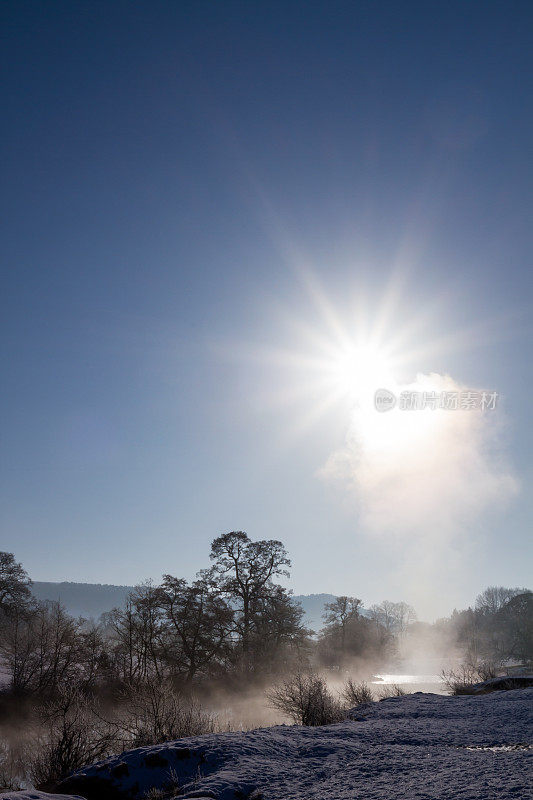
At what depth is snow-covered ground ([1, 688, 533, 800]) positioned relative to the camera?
228 inches

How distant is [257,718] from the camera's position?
88.7 ft

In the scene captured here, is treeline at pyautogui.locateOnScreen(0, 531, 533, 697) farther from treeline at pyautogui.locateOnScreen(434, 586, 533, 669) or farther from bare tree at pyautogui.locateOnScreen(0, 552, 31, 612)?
treeline at pyautogui.locateOnScreen(434, 586, 533, 669)

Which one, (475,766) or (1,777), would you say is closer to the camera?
(475,766)

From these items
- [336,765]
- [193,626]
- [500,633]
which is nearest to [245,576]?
[193,626]

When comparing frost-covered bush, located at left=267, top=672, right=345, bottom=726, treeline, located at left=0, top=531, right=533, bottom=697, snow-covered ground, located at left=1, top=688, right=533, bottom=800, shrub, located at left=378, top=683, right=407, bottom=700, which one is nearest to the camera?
snow-covered ground, located at left=1, top=688, right=533, bottom=800

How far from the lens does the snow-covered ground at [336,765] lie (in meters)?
5.80

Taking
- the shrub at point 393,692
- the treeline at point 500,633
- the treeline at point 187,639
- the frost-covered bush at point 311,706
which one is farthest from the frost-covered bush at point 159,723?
the treeline at point 500,633

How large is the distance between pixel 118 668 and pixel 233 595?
9.97 m

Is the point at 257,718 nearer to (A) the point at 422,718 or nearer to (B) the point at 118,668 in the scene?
(B) the point at 118,668

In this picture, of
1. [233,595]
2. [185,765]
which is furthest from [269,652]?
[185,765]

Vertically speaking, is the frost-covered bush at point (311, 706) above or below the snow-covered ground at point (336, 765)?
below

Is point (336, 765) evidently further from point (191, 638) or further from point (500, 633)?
point (500, 633)

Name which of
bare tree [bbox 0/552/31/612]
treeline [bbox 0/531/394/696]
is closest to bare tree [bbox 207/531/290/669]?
treeline [bbox 0/531/394/696]

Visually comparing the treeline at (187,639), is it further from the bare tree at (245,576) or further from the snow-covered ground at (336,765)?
the snow-covered ground at (336,765)
